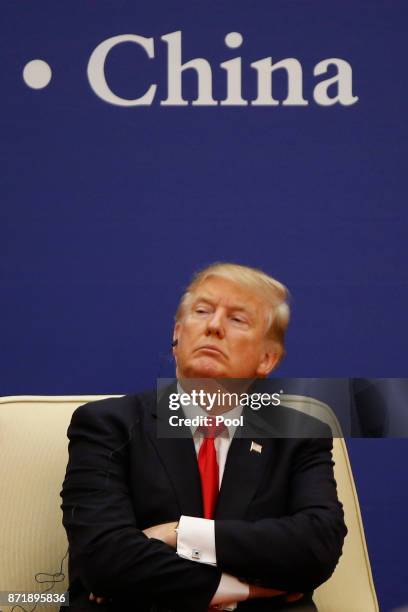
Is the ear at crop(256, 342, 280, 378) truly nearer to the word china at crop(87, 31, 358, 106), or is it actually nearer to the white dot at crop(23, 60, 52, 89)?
the word china at crop(87, 31, 358, 106)

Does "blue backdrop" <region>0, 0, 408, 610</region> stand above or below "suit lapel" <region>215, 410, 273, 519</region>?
above

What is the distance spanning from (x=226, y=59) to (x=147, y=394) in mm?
1099

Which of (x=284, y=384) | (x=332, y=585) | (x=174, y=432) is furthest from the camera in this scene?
(x=284, y=384)

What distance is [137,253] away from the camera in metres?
→ 2.89

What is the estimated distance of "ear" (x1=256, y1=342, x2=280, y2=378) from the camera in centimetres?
240

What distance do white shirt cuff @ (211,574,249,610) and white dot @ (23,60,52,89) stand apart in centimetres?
156

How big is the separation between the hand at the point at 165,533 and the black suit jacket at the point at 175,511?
37 millimetres

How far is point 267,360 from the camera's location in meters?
2.43

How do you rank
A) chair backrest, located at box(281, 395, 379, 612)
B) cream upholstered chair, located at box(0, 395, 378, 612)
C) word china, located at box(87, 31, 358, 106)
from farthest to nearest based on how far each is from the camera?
word china, located at box(87, 31, 358, 106), chair backrest, located at box(281, 395, 379, 612), cream upholstered chair, located at box(0, 395, 378, 612)

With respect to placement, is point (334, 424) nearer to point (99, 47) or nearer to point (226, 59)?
point (226, 59)

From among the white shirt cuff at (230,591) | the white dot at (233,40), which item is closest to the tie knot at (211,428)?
the white shirt cuff at (230,591)

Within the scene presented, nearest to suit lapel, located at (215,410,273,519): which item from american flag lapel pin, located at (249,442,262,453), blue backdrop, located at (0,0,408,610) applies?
american flag lapel pin, located at (249,442,262,453)

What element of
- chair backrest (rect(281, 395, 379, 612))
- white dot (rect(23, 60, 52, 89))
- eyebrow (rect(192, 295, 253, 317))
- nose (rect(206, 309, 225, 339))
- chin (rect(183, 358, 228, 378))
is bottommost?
chair backrest (rect(281, 395, 379, 612))

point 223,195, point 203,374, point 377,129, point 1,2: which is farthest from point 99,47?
point 203,374
